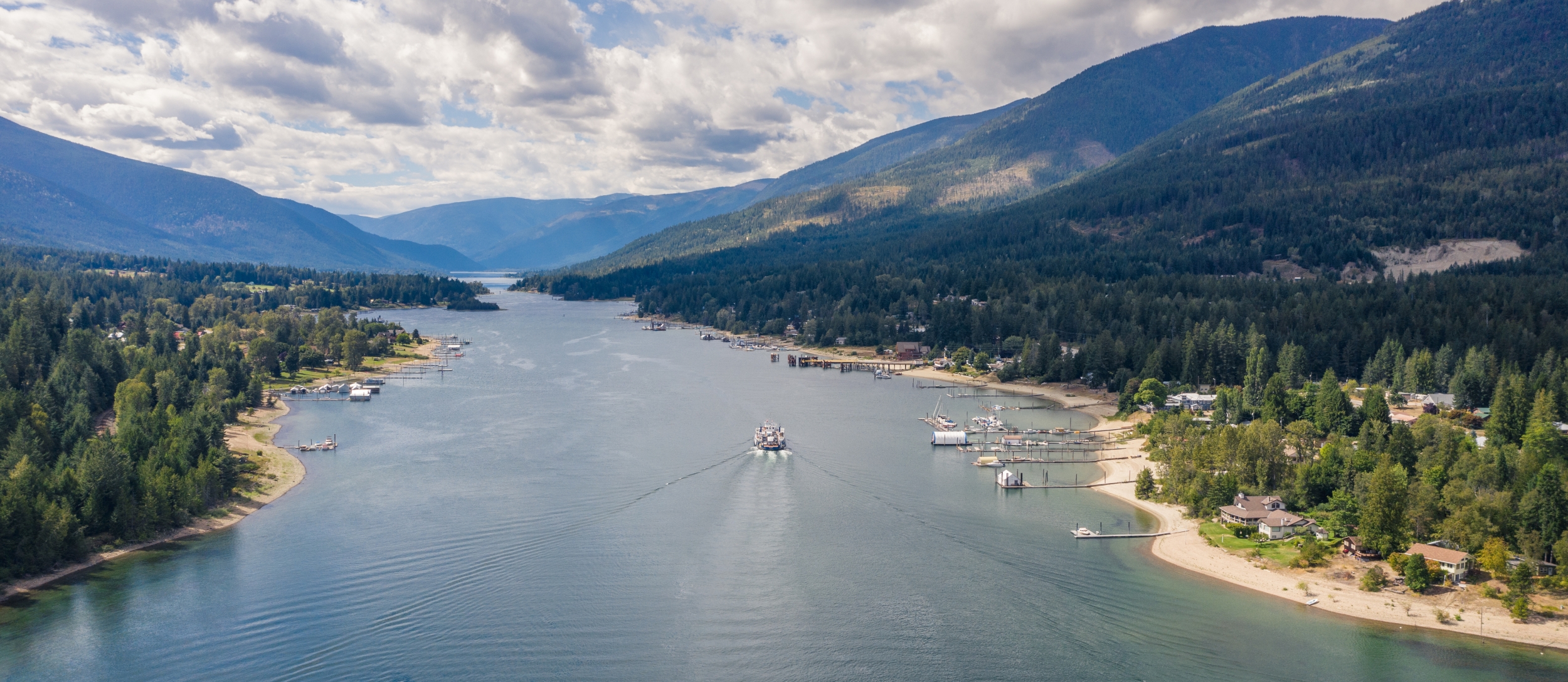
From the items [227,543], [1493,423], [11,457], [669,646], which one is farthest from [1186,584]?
[11,457]

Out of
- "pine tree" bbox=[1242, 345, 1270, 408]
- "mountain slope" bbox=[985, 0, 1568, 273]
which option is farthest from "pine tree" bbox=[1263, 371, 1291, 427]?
"mountain slope" bbox=[985, 0, 1568, 273]

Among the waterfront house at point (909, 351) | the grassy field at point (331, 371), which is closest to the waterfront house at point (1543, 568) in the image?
the waterfront house at point (909, 351)

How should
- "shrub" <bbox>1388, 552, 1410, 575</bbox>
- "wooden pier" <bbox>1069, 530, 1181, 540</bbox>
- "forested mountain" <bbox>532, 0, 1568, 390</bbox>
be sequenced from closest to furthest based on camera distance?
"shrub" <bbox>1388, 552, 1410, 575</bbox> → "wooden pier" <bbox>1069, 530, 1181, 540</bbox> → "forested mountain" <bbox>532, 0, 1568, 390</bbox>

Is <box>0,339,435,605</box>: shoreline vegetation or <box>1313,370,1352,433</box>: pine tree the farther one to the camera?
<box>1313,370,1352,433</box>: pine tree

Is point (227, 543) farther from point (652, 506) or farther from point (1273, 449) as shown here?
point (1273, 449)

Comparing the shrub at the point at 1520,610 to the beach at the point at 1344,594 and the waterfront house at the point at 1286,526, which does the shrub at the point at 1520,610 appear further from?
the waterfront house at the point at 1286,526

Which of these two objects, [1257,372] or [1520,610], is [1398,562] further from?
[1257,372]

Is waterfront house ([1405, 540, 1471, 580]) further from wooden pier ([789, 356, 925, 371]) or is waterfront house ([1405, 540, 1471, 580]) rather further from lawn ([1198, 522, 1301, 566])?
wooden pier ([789, 356, 925, 371])
